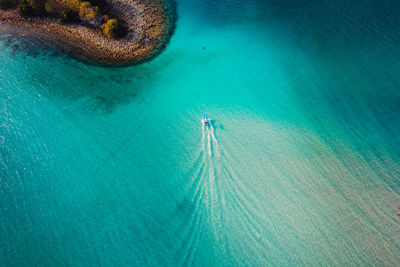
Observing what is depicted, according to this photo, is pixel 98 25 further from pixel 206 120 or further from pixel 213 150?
pixel 213 150

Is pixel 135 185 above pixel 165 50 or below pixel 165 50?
below

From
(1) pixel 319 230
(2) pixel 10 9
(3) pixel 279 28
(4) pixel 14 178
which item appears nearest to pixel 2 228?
(4) pixel 14 178

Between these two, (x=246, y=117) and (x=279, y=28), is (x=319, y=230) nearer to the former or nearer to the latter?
(x=246, y=117)

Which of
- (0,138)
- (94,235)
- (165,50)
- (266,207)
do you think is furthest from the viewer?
(165,50)

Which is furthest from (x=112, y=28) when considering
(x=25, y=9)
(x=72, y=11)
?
(x=25, y=9)

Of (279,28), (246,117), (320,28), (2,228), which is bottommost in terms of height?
(2,228)

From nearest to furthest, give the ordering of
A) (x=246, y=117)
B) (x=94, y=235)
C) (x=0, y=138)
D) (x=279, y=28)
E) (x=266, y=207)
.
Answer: (x=94, y=235) < (x=266, y=207) < (x=0, y=138) < (x=246, y=117) < (x=279, y=28)

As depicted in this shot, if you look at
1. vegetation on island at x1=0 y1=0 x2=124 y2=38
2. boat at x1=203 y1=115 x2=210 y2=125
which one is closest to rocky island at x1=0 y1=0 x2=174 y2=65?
vegetation on island at x1=0 y1=0 x2=124 y2=38
